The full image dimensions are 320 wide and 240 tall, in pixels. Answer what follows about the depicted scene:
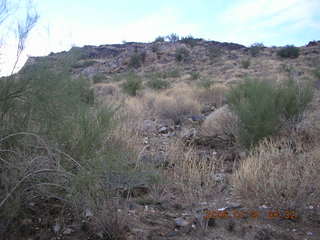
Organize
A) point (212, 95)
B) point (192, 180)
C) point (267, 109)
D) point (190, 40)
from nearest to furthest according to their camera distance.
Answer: point (192, 180) → point (267, 109) → point (212, 95) → point (190, 40)

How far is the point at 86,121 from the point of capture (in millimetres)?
4059

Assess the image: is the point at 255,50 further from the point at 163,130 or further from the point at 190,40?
the point at 163,130

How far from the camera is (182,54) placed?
39594 mm

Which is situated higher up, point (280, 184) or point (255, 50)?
point (255, 50)

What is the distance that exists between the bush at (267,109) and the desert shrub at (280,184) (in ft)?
4.36

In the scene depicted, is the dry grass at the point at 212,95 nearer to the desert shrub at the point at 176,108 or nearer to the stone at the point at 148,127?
the desert shrub at the point at 176,108

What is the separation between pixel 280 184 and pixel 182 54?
122 feet

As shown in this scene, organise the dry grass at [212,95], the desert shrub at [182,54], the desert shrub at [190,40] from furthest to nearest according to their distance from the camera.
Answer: the desert shrub at [190,40] < the desert shrub at [182,54] < the dry grass at [212,95]

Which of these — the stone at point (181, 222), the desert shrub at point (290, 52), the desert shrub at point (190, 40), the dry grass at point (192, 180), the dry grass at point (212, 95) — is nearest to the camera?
the stone at point (181, 222)

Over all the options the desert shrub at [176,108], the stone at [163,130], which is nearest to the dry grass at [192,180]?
the stone at [163,130]

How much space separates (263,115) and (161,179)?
3.23 m

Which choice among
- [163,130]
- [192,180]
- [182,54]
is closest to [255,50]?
[182,54]

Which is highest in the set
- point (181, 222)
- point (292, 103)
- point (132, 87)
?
point (132, 87)

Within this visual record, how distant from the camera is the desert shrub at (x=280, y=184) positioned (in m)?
3.52
